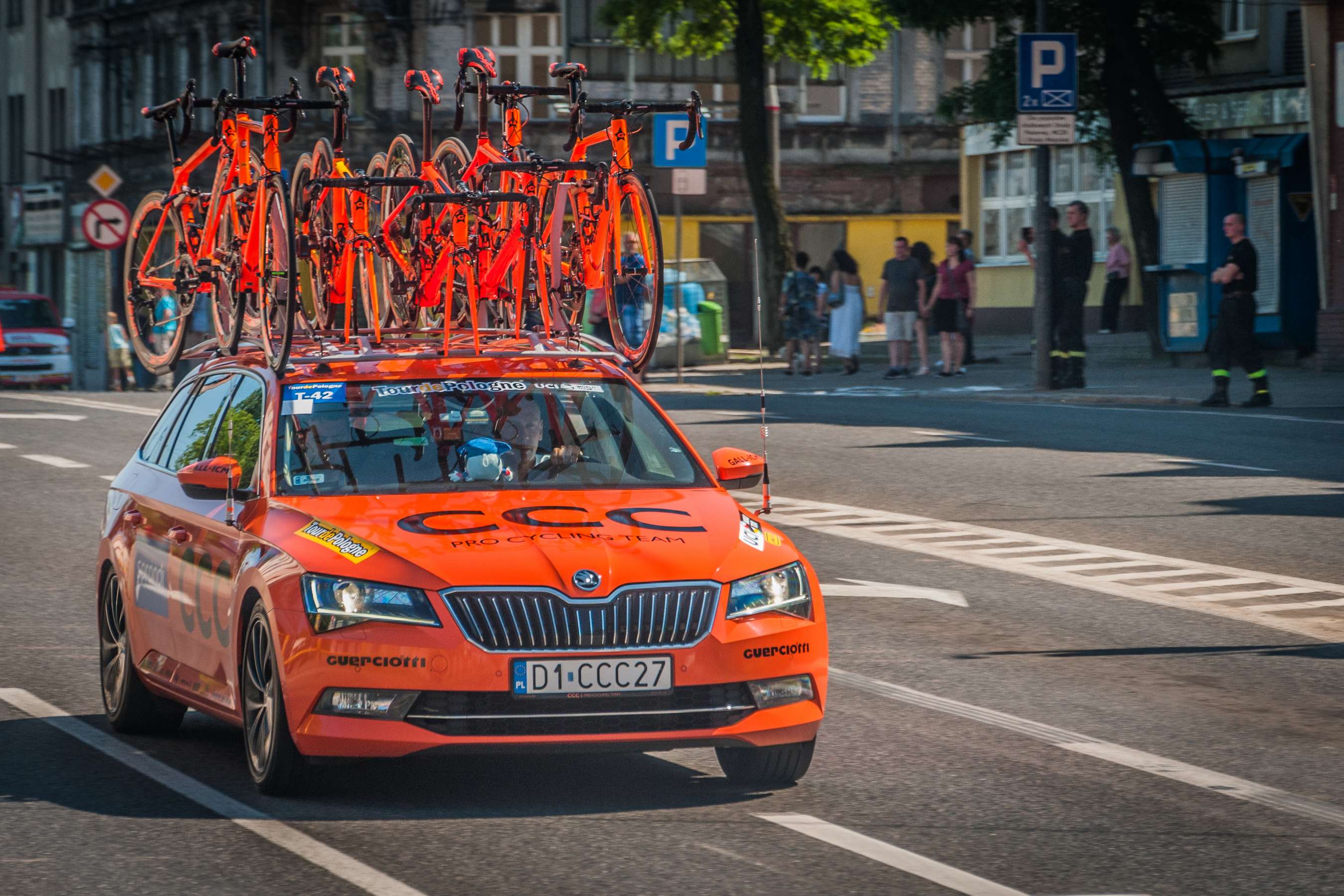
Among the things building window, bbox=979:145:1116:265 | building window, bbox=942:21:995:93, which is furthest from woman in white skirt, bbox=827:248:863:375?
building window, bbox=942:21:995:93

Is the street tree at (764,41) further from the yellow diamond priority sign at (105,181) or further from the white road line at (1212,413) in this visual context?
the white road line at (1212,413)

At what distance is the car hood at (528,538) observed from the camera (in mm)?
6926

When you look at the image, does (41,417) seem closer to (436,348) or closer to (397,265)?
(397,265)

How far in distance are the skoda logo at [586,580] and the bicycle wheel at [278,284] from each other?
5.72 ft

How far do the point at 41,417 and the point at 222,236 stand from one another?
18.7 meters

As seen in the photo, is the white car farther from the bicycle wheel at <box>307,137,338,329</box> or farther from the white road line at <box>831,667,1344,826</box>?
the white road line at <box>831,667,1344,826</box>

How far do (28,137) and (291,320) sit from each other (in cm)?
6637

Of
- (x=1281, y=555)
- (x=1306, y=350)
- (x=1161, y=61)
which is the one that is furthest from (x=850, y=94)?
(x=1281, y=555)

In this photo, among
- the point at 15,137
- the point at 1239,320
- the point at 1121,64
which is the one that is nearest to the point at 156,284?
the point at 1239,320

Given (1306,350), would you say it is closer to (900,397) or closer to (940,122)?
(900,397)

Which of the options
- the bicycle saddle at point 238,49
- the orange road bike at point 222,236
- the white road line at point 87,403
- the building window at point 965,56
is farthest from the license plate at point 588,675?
the building window at point 965,56

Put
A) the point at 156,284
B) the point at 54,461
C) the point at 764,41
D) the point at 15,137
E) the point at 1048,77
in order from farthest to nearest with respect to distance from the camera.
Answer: the point at 15,137, the point at 764,41, the point at 1048,77, the point at 54,461, the point at 156,284

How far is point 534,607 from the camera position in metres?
6.87

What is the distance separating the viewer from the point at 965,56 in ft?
191
